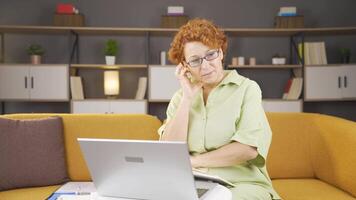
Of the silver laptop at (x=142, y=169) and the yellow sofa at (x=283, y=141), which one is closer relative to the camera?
the silver laptop at (x=142, y=169)

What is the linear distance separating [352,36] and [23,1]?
3.87 m

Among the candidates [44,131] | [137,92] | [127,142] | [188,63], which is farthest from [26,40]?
[127,142]

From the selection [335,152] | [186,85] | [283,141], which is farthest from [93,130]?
[335,152]

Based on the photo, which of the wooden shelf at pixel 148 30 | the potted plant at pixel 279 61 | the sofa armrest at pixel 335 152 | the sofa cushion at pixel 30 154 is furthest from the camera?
the potted plant at pixel 279 61

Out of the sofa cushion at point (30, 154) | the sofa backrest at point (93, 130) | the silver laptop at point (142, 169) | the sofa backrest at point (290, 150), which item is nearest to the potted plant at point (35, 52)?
the sofa backrest at point (93, 130)

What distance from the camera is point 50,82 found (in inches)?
182

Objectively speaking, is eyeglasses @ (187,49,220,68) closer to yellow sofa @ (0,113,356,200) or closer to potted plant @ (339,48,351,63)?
yellow sofa @ (0,113,356,200)

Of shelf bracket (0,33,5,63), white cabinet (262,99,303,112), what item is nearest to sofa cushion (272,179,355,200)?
white cabinet (262,99,303,112)

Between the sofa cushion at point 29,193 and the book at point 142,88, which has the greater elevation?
the book at point 142,88

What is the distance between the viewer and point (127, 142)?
1.27 metres

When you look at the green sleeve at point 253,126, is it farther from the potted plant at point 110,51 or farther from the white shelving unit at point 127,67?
the potted plant at point 110,51

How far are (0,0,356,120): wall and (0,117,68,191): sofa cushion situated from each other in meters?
2.63

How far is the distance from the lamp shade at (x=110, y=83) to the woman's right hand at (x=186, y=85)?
2764mm

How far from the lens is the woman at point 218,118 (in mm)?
1763
